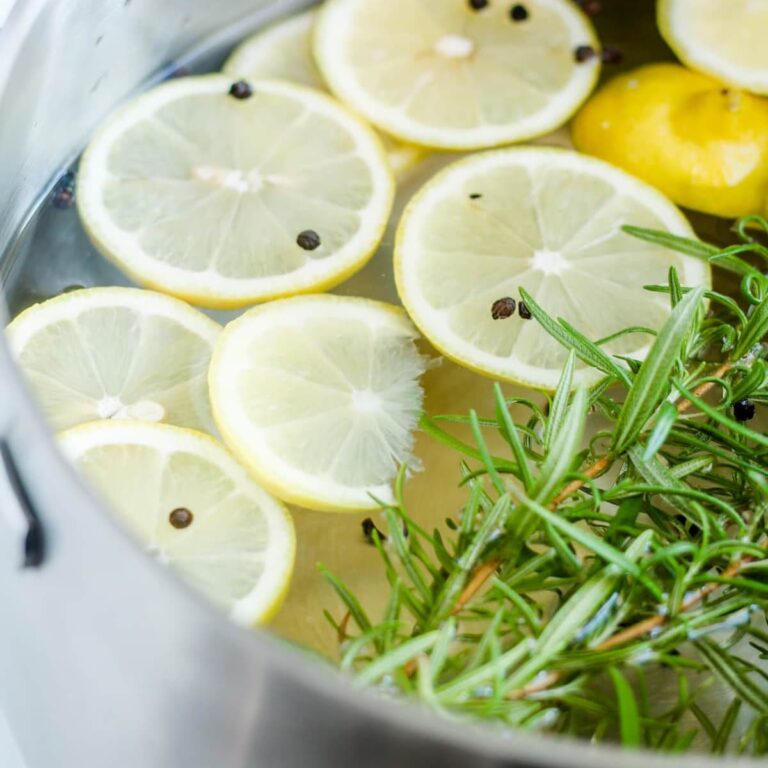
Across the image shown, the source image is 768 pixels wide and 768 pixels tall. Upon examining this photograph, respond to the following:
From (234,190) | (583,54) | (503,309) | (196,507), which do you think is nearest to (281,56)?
(234,190)

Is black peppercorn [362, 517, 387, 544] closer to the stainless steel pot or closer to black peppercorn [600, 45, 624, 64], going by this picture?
the stainless steel pot

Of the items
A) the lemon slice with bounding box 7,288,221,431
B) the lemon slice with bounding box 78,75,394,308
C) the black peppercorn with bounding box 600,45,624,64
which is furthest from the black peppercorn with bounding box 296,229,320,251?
the black peppercorn with bounding box 600,45,624,64

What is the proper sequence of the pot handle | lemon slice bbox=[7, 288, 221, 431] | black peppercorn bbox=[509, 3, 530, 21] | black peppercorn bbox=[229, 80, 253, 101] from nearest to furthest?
the pot handle → lemon slice bbox=[7, 288, 221, 431] → black peppercorn bbox=[229, 80, 253, 101] → black peppercorn bbox=[509, 3, 530, 21]

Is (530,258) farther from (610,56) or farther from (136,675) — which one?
(136,675)

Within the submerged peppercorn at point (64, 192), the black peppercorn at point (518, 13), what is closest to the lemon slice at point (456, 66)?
the black peppercorn at point (518, 13)

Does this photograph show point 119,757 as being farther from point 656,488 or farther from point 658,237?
point 658,237

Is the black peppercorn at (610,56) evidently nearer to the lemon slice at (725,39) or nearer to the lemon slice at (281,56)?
the lemon slice at (725,39)
